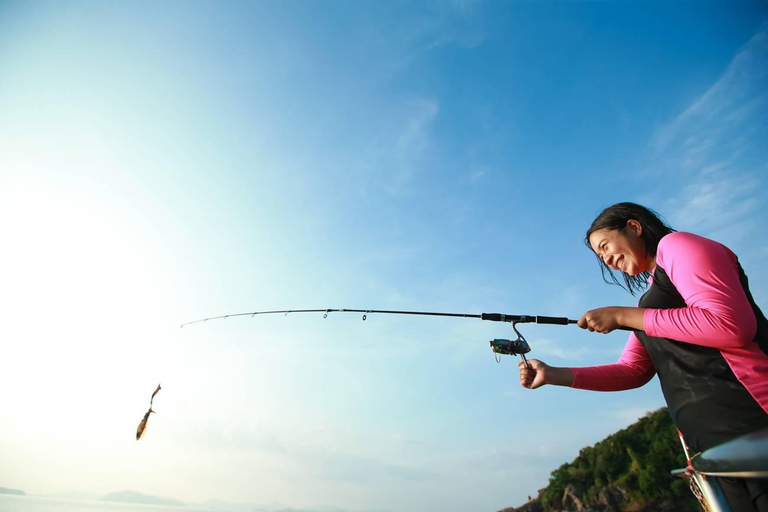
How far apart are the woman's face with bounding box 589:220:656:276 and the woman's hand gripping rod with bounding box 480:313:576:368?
0.99 m

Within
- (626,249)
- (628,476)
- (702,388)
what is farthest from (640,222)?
(628,476)

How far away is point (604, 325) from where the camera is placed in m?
2.40

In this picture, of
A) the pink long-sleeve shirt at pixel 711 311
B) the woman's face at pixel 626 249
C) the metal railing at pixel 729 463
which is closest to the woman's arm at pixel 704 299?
the pink long-sleeve shirt at pixel 711 311

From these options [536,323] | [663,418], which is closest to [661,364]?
[536,323]

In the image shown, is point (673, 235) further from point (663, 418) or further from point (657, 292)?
point (663, 418)

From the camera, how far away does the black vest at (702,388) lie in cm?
176

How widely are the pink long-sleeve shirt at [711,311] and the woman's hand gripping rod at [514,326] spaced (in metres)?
1.37

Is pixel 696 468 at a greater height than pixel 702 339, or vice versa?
pixel 702 339

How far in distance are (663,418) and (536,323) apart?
7127 centimetres

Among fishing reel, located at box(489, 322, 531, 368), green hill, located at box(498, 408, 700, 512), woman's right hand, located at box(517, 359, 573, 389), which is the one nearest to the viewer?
woman's right hand, located at box(517, 359, 573, 389)

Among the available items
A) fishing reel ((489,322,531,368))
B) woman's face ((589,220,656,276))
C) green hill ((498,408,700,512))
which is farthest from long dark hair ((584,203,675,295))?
green hill ((498,408,700,512))

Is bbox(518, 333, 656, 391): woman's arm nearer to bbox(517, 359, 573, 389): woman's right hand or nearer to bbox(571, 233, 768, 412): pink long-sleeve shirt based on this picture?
bbox(517, 359, 573, 389): woman's right hand

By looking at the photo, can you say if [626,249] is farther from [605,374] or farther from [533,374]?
[533,374]

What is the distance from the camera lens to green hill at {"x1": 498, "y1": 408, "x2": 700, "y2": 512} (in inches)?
2046
